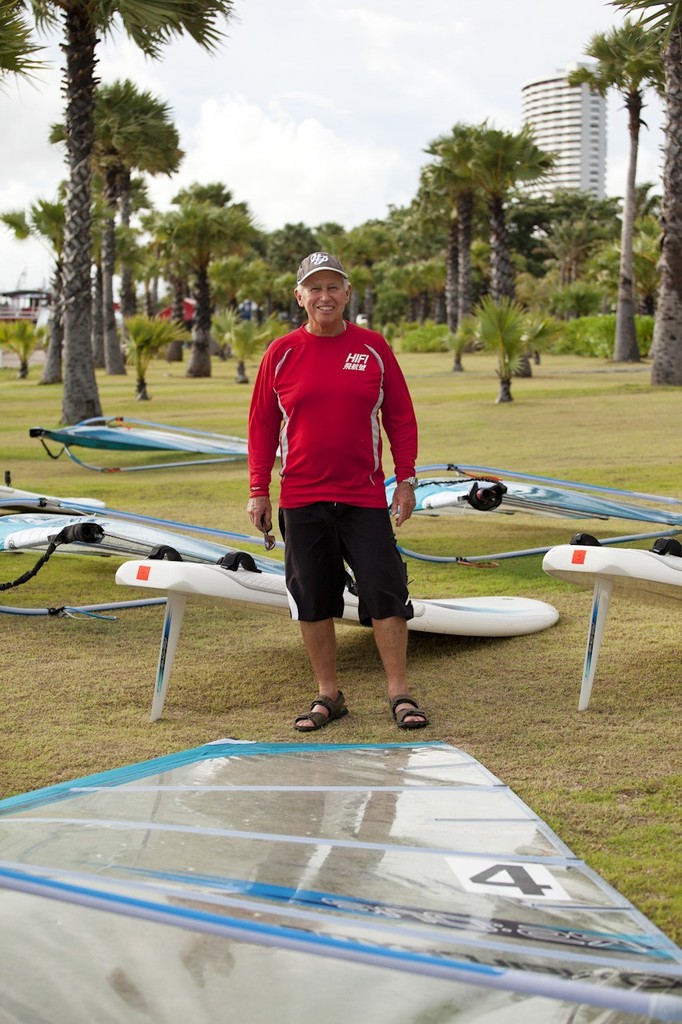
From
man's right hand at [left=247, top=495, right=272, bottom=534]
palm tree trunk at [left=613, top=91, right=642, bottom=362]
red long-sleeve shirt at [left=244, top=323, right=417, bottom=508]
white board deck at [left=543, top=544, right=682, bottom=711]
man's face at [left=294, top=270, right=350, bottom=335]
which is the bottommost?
white board deck at [left=543, top=544, right=682, bottom=711]

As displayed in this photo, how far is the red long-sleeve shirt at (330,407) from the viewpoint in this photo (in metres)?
4.24

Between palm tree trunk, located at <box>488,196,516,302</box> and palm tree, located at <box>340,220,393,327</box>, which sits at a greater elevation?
palm tree, located at <box>340,220,393,327</box>

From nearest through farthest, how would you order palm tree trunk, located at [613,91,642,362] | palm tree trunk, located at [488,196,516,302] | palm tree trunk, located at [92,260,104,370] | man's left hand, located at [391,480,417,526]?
man's left hand, located at [391,480,417,526]
palm tree trunk, located at [488,196,516,302]
palm tree trunk, located at [613,91,642,362]
palm tree trunk, located at [92,260,104,370]

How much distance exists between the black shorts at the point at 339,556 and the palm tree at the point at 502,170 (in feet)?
77.6

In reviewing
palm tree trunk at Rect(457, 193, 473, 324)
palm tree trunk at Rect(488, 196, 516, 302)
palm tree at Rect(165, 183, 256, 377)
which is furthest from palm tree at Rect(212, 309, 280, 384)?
palm tree trunk at Rect(457, 193, 473, 324)

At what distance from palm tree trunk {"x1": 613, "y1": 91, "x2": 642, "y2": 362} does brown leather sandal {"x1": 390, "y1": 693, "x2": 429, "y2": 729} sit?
26.5 metres

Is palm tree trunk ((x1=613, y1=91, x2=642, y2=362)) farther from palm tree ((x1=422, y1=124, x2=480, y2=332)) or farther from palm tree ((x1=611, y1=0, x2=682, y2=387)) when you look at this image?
palm tree ((x1=611, y1=0, x2=682, y2=387))

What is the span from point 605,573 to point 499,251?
25.7 m

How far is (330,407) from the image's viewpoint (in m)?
4.23

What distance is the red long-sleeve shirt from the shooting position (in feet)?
13.9

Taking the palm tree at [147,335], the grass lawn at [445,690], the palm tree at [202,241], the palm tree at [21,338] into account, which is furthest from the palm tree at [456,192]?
the grass lawn at [445,690]

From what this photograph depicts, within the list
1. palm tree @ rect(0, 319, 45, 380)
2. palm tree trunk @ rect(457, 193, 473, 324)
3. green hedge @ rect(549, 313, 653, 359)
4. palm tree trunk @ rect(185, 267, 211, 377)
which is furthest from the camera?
palm tree trunk @ rect(457, 193, 473, 324)

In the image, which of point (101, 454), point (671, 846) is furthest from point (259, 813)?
point (101, 454)

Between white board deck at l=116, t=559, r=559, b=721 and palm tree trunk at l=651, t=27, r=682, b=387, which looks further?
palm tree trunk at l=651, t=27, r=682, b=387
